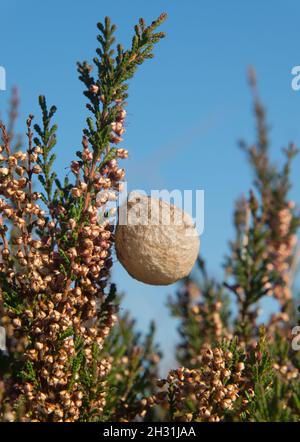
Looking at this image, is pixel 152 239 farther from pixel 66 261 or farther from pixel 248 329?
pixel 248 329

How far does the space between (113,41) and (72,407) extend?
237 cm

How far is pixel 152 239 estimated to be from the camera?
13.6 feet

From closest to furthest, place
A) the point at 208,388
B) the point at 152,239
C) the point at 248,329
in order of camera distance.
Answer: the point at 208,388 → the point at 152,239 → the point at 248,329

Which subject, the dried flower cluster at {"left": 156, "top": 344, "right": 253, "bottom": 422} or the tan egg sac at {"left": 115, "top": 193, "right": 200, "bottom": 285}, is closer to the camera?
the dried flower cluster at {"left": 156, "top": 344, "right": 253, "bottom": 422}

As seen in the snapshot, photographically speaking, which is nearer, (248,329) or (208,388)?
(208,388)

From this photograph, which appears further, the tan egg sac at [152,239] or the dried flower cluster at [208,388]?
the tan egg sac at [152,239]

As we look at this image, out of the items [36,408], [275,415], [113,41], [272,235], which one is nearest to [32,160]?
[113,41]

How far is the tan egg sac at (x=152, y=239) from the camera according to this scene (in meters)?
4.15

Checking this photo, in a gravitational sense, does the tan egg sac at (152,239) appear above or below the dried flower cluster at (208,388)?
above

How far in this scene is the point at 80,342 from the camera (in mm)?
3787

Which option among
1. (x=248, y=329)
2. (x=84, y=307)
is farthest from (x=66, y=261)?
(x=248, y=329)

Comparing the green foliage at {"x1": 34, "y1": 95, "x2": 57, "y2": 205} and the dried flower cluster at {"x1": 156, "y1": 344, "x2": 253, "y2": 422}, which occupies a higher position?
the green foliage at {"x1": 34, "y1": 95, "x2": 57, "y2": 205}

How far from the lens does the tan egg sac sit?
415 centimetres

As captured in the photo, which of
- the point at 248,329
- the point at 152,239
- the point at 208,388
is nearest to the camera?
the point at 208,388
